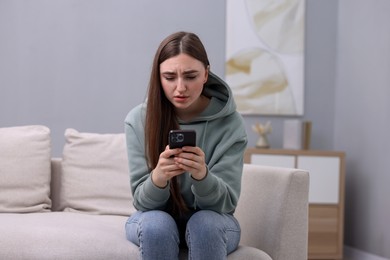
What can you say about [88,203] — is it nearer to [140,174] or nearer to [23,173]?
Answer: [23,173]

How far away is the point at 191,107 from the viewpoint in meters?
2.49

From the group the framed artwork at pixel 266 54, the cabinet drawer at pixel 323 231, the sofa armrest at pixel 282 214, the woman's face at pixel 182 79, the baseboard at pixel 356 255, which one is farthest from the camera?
the framed artwork at pixel 266 54

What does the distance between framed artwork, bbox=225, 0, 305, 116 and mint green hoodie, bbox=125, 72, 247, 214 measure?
2.54 metres

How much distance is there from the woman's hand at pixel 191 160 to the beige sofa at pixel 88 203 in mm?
288

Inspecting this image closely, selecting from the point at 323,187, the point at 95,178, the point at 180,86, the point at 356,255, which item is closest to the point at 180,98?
the point at 180,86

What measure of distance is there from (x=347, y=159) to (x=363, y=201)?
42 centimetres

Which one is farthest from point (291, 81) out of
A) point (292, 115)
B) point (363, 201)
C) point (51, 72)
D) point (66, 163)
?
point (66, 163)

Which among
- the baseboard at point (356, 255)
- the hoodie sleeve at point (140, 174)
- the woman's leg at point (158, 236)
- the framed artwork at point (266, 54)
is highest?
the framed artwork at point (266, 54)

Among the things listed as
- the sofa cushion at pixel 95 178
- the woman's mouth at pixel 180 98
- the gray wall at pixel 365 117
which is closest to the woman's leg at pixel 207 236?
the woman's mouth at pixel 180 98

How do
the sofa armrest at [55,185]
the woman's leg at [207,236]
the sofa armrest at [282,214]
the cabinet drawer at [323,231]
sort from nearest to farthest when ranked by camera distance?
the woman's leg at [207,236]
the sofa armrest at [282,214]
the sofa armrest at [55,185]
the cabinet drawer at [323,231]

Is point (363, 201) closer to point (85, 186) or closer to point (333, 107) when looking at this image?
point (333, 107)

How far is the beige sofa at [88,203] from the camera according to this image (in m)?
2.38

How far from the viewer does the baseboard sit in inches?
177

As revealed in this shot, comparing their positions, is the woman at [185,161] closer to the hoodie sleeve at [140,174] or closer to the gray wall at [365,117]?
the hoodie sleeve at [140,174]
